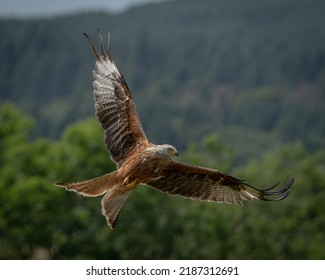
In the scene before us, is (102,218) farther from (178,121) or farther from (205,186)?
(178,121)

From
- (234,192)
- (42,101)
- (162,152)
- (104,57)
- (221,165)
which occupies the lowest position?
(42,101)

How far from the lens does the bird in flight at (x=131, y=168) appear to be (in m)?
11.9

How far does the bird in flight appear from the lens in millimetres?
11898

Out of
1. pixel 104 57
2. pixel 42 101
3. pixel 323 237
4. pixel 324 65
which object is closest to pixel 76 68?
pixel 42 101

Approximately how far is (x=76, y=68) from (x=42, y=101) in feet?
35.5

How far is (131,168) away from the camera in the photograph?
12.1m

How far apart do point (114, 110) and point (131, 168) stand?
1.39 meters

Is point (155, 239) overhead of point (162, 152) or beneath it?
beneath

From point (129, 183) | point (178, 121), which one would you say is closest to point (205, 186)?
point (129, 183)

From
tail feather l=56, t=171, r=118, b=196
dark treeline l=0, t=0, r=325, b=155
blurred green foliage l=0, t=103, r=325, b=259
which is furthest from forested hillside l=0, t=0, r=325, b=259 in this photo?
tail feather l=56, t=171, r=118, b=196

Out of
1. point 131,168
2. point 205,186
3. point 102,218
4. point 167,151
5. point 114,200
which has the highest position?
point 167,151

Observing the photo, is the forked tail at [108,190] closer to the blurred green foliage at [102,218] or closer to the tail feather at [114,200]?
the tail feather at [114,200]

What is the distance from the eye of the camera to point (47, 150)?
177 feet

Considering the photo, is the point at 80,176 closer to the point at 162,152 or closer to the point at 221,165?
the point at 221,165
